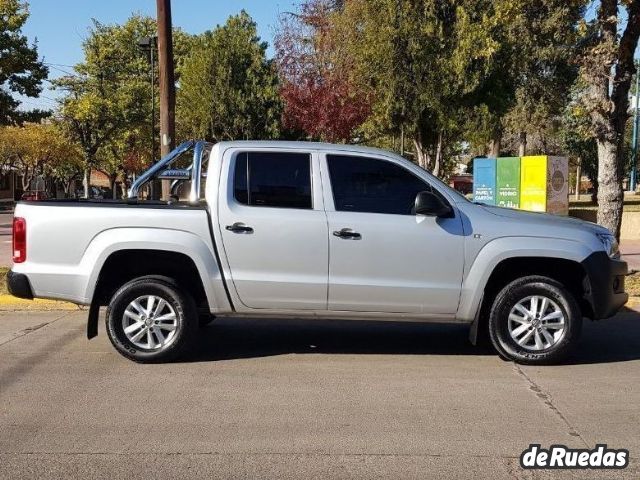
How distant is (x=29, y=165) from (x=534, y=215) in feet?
180

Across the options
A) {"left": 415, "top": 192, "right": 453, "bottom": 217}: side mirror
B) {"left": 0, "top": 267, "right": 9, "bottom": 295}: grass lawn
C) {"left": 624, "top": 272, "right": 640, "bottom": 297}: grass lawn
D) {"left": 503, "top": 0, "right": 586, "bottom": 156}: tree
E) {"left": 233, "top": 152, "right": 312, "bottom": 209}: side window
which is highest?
{"left": 503, "top": 0, "right": 586, "bottom": 156}: tree

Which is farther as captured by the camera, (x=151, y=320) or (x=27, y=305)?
(x=27, y=305)

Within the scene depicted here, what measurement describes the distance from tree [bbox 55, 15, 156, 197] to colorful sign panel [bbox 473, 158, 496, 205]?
79.8 ft

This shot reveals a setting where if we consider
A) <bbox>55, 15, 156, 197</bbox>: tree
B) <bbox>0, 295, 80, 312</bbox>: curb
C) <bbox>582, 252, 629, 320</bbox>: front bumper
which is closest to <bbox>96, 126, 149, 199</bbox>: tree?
<bbox>55, 15, 156, 197</bbox>: tree

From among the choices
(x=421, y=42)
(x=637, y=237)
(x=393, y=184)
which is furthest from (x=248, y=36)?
(x=393, y=184)

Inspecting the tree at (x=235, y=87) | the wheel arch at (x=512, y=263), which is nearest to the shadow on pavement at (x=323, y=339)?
the wheel arch at (x=512, y=263)

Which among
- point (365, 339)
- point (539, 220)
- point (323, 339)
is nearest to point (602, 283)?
point (539, 220)

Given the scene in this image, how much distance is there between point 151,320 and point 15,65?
9698 mm

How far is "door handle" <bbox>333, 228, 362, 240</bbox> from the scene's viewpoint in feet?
19.4

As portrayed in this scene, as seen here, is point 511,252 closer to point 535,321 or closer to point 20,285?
point 535,321

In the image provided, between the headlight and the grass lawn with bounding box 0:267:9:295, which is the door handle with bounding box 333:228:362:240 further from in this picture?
the grass lawn with bounding box 0:267:9:295

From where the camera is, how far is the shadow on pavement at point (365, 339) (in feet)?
22.1

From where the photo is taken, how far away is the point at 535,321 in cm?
610

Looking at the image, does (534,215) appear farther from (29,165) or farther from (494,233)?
(29,165)
